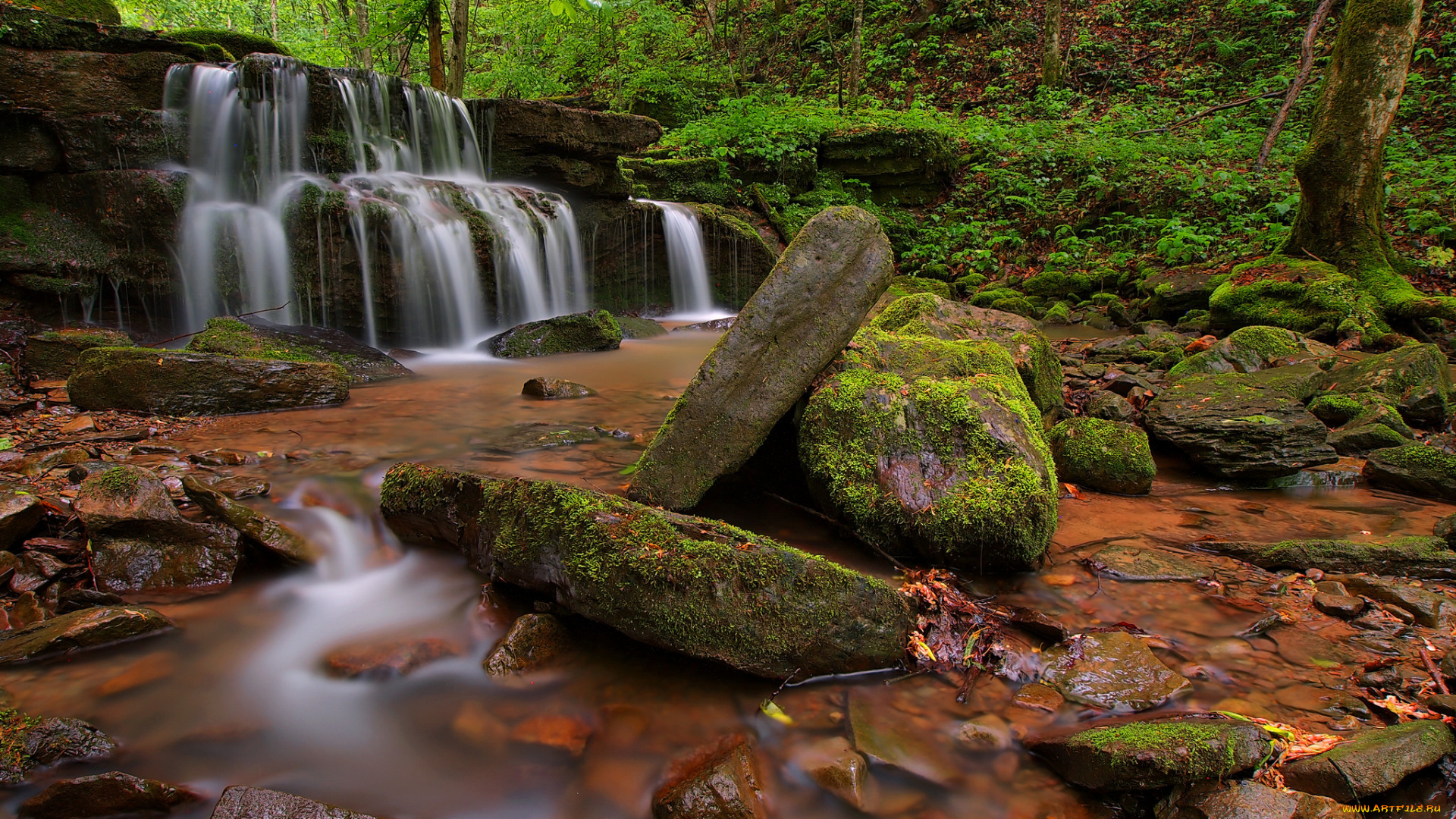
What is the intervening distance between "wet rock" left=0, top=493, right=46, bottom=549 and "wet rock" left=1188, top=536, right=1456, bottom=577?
17.9 feet

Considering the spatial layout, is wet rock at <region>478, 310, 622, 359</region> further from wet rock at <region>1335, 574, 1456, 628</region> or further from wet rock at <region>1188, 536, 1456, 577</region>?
wet rock at <region>1335, 574, 1456, 628</region>

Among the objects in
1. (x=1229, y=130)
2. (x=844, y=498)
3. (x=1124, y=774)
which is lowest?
(x=1124, y=774)

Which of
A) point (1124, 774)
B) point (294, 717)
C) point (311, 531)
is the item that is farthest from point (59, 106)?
point (1124, 774)

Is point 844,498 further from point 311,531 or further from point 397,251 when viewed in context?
point 397,251

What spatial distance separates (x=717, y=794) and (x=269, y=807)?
1153mm

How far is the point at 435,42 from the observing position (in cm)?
1294

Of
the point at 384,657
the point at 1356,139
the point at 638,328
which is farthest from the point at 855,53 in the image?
the point at 384,657

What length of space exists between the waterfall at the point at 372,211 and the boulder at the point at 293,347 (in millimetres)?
851

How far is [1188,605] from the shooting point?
2.85 metres

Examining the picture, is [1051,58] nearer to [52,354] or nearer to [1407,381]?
[1407,381]

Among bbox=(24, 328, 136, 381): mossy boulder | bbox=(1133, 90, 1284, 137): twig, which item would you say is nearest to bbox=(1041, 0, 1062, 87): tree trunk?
bbox=(1133, 90, 1284, 137): twig

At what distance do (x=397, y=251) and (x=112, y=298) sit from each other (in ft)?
9.83

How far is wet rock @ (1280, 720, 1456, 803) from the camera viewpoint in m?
1.76

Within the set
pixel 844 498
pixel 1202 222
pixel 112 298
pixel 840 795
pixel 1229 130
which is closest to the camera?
pixel 840 795
